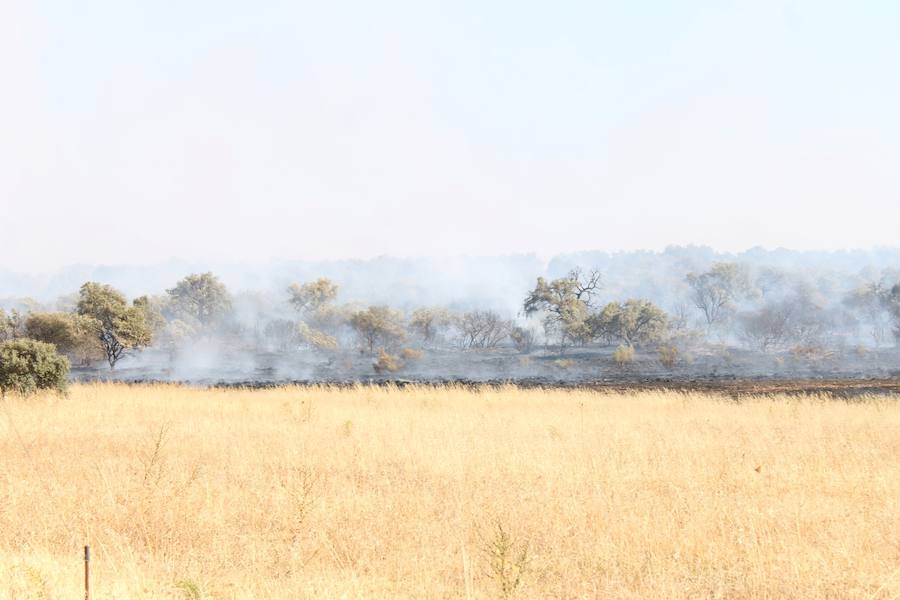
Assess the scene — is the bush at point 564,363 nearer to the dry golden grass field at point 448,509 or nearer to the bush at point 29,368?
the dry golden grass field at point 448,509

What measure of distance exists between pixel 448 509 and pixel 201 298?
6889 cm

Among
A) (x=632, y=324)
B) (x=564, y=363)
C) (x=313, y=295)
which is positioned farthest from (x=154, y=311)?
(x=632, y=324)

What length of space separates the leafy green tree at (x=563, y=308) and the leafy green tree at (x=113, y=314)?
30.4 meters

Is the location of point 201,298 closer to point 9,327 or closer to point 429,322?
point 429,322

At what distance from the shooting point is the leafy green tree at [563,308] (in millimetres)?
53500

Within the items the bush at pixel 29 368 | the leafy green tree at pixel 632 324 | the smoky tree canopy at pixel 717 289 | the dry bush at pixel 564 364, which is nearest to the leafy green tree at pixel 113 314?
the bush at pixel 29 368

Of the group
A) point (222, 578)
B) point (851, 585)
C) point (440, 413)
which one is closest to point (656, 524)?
point (851, 585)

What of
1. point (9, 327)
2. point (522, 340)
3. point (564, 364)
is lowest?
point (564, 364)

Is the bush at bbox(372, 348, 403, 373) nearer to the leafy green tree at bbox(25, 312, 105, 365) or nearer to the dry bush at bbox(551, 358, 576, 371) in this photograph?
the dry bush at bbox(551, 358, 576, 371)

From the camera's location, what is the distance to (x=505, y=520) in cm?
754

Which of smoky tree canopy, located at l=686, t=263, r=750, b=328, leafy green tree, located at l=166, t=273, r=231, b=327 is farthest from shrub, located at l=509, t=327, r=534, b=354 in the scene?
leafy green tree, located at l=166, t=273, r=231, b=327

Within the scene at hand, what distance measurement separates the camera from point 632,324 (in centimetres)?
5172

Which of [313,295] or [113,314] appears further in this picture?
[313,295]

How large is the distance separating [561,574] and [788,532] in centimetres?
278
